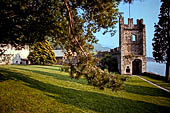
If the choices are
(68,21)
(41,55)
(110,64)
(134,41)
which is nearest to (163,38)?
(134,41)

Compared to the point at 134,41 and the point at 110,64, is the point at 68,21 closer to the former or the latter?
the point at 110,64

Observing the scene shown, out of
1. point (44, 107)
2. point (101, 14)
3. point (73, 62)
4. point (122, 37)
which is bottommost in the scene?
point (44, 107)

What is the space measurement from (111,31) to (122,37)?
68.7 ft

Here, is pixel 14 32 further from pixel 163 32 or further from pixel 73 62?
pixel 163 32

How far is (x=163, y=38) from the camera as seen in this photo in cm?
1781

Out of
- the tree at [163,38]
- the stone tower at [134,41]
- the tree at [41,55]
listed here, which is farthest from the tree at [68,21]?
the tree at [41,55]

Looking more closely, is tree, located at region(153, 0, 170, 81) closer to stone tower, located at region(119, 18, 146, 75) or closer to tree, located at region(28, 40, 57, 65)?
stone tower, located at region(119, 18, 146, 75)

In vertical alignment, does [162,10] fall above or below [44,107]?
above

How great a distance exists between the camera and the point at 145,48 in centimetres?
2553

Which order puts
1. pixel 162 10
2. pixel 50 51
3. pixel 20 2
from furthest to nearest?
pixel 50 51 → pixel 162 10 → pixel 20 2

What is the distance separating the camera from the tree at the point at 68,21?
4352 mm

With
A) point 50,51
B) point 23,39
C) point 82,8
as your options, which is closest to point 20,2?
point 82,8

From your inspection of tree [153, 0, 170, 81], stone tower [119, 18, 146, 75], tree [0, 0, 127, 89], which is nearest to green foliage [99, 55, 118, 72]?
stone tower [119, 18, 146, 75]

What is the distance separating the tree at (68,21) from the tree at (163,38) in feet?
53.1
